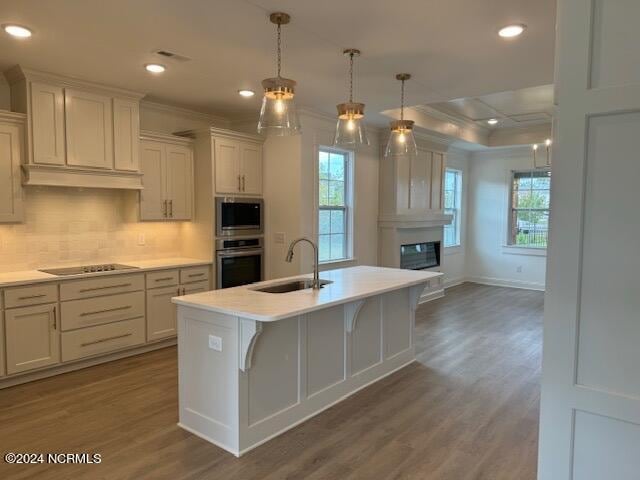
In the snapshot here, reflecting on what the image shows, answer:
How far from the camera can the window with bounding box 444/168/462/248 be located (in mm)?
8570

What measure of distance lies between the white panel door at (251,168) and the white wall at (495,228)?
5263mm

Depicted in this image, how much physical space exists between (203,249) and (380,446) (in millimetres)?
3106

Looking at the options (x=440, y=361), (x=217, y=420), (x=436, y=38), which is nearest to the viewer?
(x=217, y=420)

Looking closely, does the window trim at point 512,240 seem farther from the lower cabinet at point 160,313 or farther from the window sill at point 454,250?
the lower cabinet at point 160,313

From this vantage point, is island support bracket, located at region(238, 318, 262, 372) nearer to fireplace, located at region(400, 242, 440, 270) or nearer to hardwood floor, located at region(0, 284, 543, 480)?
hardwood floor, located at region(0, 284, 543, 480)

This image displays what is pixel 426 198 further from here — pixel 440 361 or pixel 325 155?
pixel 440 361

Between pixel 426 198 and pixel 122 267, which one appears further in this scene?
pixel 426 198

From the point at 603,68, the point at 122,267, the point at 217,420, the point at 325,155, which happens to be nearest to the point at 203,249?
the point at 122,267

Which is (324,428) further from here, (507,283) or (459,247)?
(507,283)

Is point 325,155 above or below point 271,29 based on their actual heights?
below

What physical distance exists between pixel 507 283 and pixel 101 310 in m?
7.31

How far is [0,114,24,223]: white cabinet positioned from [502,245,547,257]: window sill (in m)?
7.91

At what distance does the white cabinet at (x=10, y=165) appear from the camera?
370 centimetres

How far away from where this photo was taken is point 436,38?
3061 mm
